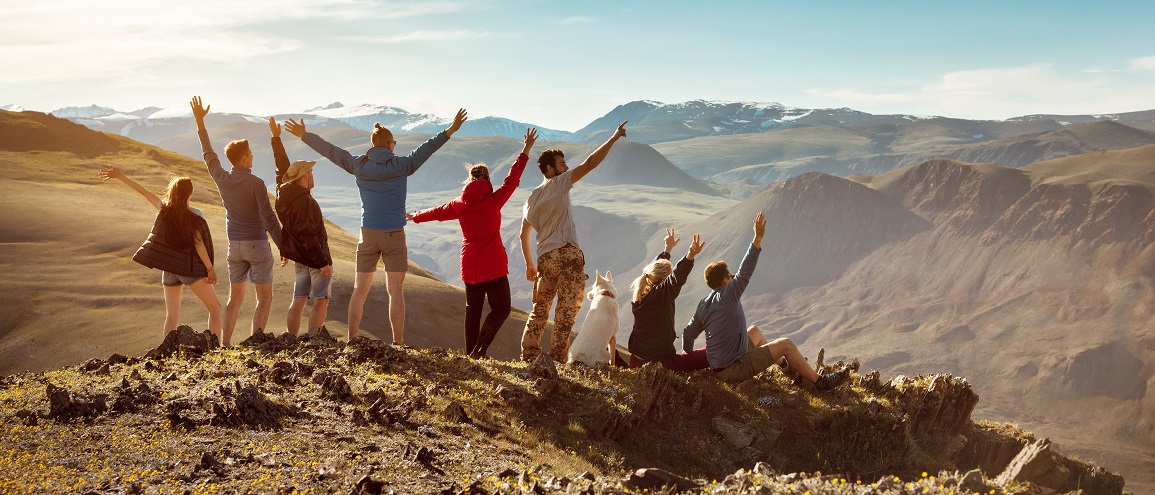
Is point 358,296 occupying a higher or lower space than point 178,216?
lower

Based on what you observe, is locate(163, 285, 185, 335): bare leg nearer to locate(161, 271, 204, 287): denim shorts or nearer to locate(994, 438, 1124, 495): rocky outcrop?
locate(161, 271, 204, 287): denim shorts

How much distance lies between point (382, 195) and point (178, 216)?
262 cm

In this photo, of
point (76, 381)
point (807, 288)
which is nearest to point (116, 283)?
point (76, 381)

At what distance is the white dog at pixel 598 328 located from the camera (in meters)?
11.2

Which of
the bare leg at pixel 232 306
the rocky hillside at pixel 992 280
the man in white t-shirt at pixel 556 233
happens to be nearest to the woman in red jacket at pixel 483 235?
the man in white t-shirt at pixel 556 233

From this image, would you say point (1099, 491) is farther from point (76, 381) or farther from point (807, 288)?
point (807, 288)

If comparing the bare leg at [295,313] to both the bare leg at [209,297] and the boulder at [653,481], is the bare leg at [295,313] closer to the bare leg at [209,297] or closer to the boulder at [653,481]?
the bare leg at [209,297]

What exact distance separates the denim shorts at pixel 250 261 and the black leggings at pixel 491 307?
8.54ft

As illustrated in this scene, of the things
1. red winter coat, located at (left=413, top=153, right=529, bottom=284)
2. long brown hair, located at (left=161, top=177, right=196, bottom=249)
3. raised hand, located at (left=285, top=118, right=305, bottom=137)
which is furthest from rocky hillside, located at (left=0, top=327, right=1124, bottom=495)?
raised hand, located at (left=285, top=118, right=305, bottom=137)

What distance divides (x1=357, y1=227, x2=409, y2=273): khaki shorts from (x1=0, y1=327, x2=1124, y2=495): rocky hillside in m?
1.15

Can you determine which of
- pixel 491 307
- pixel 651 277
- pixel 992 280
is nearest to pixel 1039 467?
pixel 651 277

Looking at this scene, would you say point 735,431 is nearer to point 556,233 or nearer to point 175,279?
point 556,233

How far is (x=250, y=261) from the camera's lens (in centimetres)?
1095

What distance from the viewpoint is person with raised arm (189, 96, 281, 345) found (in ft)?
34.7
